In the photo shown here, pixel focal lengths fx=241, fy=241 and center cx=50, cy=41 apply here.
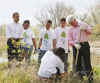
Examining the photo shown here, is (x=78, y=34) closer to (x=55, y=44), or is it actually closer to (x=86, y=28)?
(x=86, y=28)

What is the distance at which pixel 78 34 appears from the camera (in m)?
3.94

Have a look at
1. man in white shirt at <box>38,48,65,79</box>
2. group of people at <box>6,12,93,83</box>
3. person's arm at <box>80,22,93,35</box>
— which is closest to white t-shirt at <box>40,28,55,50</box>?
group of people at <box>6,12,93,83</box>

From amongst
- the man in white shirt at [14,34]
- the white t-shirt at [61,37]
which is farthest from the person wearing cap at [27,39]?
the white t-shirt at [61,37]

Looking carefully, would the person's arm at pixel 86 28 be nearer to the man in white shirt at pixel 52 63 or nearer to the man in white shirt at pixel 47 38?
the man in white shirt at pixel 52 63

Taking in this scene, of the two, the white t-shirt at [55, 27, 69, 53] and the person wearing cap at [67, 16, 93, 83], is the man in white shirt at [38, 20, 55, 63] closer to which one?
the white t-shirt at [55, 27, 69, 53]

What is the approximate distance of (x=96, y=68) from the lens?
4.63 m

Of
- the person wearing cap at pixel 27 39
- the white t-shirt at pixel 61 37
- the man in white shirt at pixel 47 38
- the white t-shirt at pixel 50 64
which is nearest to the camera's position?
the white t-shirt at pixel 50 64

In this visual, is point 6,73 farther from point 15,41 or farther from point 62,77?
point 62,77

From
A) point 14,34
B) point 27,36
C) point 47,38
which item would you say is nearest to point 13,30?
point 14,34

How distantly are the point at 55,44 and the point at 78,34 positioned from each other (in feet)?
2.37

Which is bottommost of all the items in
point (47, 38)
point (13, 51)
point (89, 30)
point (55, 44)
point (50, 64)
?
point (50, 64)

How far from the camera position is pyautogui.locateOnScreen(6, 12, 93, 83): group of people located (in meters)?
3.62

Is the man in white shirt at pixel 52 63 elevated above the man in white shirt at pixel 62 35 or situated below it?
below

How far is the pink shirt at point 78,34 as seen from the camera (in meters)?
3.87
